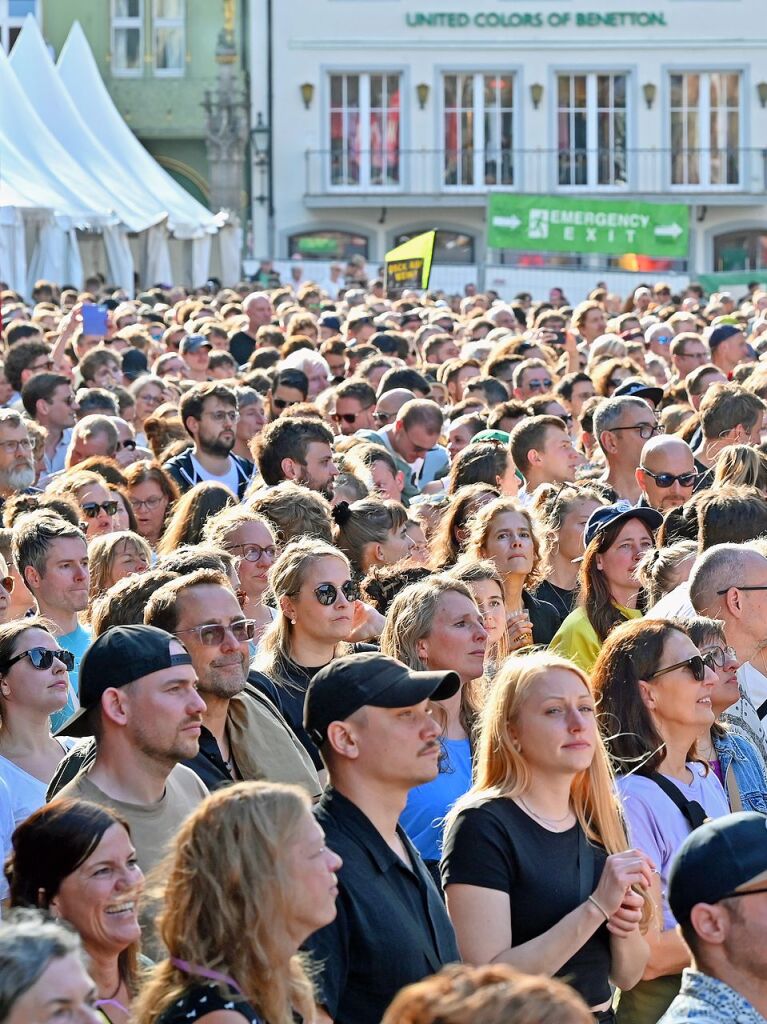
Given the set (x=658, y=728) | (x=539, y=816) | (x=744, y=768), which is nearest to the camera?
(x=539, y=816)

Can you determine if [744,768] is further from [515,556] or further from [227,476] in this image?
[227,476]

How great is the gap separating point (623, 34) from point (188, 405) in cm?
3557

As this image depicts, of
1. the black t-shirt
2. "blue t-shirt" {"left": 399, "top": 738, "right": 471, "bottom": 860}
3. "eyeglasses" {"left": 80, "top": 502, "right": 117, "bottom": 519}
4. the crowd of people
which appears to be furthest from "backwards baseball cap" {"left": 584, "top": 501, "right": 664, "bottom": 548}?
the black t-shirt

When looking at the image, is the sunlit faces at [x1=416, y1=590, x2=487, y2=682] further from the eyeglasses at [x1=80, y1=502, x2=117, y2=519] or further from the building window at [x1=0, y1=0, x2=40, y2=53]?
the building window at [x1=0, y1=0, x2=40, y2=53]

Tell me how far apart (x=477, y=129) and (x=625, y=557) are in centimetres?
3769

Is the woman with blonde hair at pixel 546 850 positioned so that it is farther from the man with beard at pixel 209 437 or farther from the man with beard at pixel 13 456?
the man with beard at pixel 209 437

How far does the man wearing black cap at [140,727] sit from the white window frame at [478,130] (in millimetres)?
39400

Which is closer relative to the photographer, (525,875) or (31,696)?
(525,875)

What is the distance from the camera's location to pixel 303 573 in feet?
20.6

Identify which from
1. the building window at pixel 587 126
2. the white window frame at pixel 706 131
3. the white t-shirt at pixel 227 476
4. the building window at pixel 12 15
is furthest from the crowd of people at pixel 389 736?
the building window at pixel 12 15

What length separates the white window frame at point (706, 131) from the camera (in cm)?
4384

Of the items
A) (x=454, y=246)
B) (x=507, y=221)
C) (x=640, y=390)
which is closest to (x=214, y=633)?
(x=640, y=390)

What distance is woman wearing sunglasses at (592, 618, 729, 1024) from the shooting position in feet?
17.0

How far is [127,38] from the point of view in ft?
146
